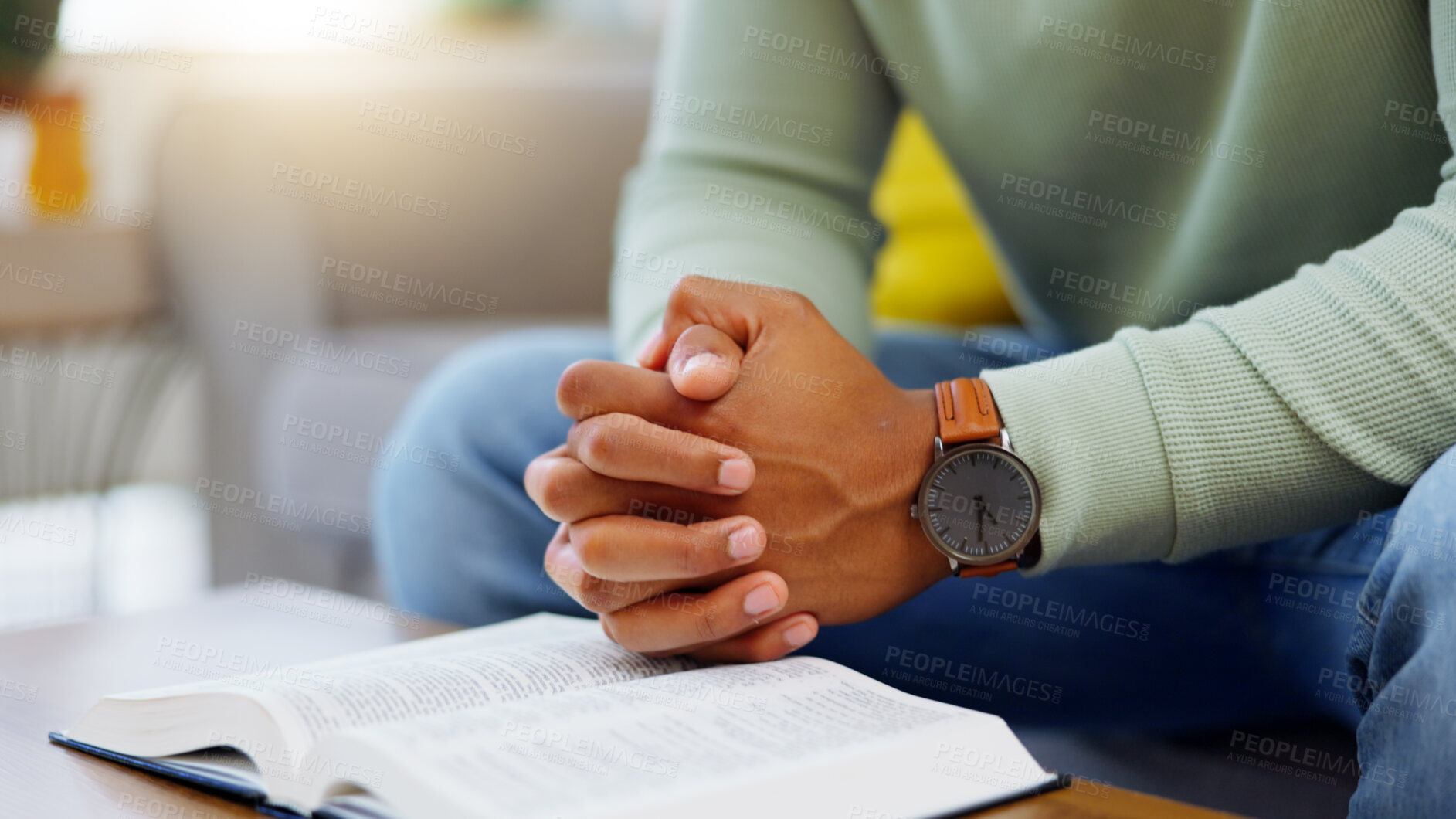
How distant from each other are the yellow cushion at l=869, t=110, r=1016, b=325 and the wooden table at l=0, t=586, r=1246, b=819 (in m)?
0.76

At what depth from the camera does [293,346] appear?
189cm

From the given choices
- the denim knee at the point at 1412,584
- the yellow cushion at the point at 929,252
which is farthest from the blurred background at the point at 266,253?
the denim knee at the point at 1412,584

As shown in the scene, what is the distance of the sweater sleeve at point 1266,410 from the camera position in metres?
0.60

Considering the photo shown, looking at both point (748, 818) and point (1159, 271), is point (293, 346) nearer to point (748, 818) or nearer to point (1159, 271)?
point (1159, 271)

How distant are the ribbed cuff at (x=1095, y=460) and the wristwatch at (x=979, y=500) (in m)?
0.01

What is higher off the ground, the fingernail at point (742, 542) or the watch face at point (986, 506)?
the watch face at point (986, 506)

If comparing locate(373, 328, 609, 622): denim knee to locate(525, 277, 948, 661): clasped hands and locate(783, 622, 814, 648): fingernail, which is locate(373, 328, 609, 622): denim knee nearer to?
locate(525, 277, 948, 661): clasped hands

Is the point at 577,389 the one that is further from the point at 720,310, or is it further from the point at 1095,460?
the point at 1095,460

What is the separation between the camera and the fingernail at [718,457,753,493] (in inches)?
24.2

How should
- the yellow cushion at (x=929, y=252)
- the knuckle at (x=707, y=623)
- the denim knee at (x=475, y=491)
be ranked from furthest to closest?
1. the yellow cushion at (x=929, y=252)
2. the denim knee at (x=475, y=491)
3. the knuckle at (x=707, y=623)

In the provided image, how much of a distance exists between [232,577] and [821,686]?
1658 mm

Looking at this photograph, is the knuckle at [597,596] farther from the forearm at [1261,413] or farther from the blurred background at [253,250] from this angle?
the blurred background at [253,250]

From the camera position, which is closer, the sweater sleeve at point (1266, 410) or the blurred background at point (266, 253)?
the sweater sleeve at point (1266, 410)

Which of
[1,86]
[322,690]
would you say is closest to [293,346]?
[1,86]
